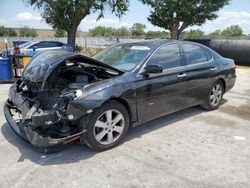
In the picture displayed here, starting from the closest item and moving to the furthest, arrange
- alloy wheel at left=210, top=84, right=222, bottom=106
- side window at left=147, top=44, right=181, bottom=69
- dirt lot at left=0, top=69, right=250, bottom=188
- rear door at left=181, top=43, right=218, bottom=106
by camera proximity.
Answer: dirt lot at left=0, top=69, right=250, bottom=188
side window at left=147, top=44, right=181, bottom=69
rear door at left=181, top=43, right=218, bottom=106
alloy wheel at left=210, top=84, right=222, bottom=106

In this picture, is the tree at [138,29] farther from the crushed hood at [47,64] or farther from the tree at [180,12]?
the crushed hood at [47,64]

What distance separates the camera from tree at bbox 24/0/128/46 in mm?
20516

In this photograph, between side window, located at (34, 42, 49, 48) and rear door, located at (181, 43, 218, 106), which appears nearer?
rear door, located at (181, 43, 218, 106)

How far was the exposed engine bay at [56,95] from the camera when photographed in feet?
11.3

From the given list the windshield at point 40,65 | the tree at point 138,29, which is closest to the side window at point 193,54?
the windshield at point 40,65

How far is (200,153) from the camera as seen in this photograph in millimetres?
3854

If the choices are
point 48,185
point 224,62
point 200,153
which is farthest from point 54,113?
point 224,62

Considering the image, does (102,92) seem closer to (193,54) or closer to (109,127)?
(109,127)

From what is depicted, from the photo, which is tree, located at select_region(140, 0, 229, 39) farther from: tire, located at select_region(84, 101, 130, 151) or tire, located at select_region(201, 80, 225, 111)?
tire, located at select_region(84, 101, 130, 151)

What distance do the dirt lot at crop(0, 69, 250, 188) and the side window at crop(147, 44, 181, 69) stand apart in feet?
3.67

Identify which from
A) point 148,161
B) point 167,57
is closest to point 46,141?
point 148,161

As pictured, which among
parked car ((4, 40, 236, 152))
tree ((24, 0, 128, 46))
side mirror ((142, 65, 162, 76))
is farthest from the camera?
tree ((24, 0, 128, 46))

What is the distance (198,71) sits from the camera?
520cm

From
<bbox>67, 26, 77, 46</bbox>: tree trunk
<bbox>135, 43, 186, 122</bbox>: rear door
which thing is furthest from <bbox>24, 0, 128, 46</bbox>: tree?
<bbox>135, 43, 186, 122</bbox>: rear door
